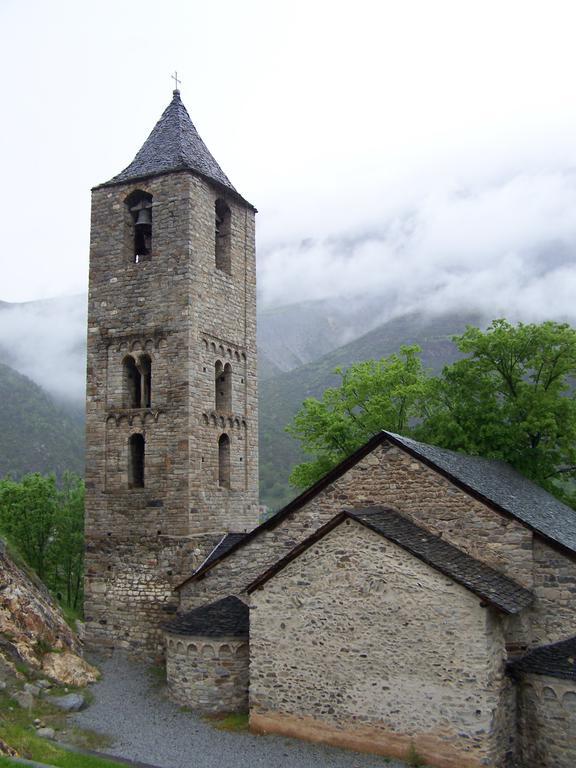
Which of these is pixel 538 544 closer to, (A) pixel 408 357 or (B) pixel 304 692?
(B) pixel 304 692

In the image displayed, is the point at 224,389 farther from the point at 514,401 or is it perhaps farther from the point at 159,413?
the point at 514,401

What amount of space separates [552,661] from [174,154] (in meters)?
16.2

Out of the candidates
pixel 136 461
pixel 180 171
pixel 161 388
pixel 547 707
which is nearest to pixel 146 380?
pixel 161 388

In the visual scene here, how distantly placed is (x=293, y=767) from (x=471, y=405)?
49.5ft

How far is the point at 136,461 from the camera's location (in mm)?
20688

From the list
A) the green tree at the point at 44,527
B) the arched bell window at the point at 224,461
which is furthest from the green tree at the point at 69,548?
the arched bell window at the point at 224,461

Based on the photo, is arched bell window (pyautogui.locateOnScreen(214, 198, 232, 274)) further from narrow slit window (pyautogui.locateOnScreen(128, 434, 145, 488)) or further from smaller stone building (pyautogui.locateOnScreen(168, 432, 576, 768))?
smaller stone building (pyautogui.locateOnScreen(168, 432, 576, 768))

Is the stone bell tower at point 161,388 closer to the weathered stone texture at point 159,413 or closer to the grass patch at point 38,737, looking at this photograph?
the weathered stone texture at point 159,413

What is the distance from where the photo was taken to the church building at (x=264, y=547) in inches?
499

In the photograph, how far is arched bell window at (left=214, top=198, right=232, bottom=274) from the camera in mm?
22034

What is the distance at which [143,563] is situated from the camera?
64.4 feet

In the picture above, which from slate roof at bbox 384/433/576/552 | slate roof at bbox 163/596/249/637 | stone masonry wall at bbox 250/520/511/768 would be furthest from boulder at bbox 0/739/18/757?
slate roof at bbox 384/433/576/552

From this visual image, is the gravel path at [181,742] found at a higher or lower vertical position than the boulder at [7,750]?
lower

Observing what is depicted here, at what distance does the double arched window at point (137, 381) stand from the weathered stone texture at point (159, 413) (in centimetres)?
17
